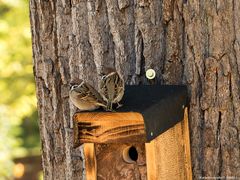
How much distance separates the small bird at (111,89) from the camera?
2914 mm

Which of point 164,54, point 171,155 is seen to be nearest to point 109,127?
point 171,155

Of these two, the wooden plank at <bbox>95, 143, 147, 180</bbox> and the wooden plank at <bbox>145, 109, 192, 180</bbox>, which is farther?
the wooden plank at <bbox>95, 143, 147, 180</bbox>

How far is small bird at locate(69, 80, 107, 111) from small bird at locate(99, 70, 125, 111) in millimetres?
35

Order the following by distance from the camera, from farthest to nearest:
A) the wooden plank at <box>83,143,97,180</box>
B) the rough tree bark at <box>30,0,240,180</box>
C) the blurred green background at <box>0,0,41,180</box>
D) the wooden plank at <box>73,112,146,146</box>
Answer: the blurred green background at <box>0,0,41,180</box> < the rough tree bark at <box>30,0,240,180</box> < the wooden plank at <box>83,143,97,180</box> < the wooden plank at <box>73,112,146,146</box>

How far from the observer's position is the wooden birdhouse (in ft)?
9.44

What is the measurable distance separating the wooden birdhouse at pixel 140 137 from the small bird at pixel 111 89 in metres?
0.05

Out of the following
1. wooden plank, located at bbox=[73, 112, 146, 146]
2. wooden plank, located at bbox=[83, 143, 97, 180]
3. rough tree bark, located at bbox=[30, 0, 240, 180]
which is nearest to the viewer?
wooden plank, located at bbox=[73, 112, 146, 146]

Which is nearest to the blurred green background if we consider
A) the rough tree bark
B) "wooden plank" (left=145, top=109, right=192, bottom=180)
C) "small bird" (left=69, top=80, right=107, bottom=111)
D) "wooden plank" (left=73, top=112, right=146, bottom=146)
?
the rough tree bark

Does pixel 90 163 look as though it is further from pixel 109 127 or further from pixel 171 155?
pixel 171 155

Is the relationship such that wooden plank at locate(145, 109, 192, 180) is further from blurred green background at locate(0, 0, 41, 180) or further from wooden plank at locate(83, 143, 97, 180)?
blurred green background at locate(0, 0, 41, 180)

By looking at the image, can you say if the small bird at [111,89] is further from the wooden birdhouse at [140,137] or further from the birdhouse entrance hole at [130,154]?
the birdhouse entrance hole at [130,154]

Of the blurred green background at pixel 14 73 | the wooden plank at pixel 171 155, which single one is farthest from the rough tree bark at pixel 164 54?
the blurred green background at pixel 14 73

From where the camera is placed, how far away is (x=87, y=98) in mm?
2930

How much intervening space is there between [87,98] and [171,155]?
524 millimetres
